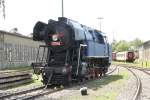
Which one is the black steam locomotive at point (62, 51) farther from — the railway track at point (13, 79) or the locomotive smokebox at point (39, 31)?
the railway track at point (13, 79)

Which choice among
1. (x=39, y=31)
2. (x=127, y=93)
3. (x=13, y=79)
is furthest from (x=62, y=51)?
(x=127, y=93)

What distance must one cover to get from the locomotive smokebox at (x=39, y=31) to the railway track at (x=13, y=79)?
2.55 metres

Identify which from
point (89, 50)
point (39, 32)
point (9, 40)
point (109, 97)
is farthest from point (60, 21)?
point (9, 40)

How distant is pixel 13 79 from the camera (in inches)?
849

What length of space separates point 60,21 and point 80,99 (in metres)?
7.27

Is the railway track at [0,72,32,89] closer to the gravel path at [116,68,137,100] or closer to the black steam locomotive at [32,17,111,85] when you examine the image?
the black steam locomotive at [32,17,111,85]

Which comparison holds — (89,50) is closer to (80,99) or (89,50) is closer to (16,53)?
(80,99)

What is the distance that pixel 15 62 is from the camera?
40.2 metres

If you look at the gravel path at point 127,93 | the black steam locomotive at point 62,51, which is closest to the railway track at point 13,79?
the black steam locomotive at point 62,51

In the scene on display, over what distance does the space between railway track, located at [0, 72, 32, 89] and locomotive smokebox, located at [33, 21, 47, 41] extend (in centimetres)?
255

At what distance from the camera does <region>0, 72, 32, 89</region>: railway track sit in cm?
2052

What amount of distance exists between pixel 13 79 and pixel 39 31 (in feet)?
10.3

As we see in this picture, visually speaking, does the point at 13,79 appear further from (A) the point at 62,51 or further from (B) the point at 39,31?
(A) the point at 62,51

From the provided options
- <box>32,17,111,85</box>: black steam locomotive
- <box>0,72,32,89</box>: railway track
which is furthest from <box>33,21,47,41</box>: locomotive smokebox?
<box>0,72,32,89</box>: railway track
